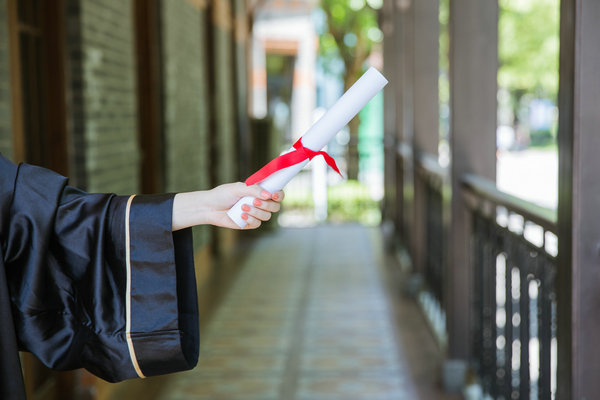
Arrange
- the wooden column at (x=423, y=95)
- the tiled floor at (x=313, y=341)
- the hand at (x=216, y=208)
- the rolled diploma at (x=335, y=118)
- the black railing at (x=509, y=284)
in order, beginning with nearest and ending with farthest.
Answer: the rolled diploma at (x=335, y=118) → the hand at (x=216, y=208) → the black railing at (x=509, y=284) → the tiled floor at (x=313, y=341) → the wooden column at (x=423, y=95)

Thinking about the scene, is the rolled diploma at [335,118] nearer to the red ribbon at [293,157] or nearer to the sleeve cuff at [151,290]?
the red ribbon at [293,157]

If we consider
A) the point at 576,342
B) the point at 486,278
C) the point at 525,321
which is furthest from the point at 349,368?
the point at 576,342

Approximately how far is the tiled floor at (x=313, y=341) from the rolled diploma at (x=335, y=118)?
8.46 ft

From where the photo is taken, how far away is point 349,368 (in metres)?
4.63

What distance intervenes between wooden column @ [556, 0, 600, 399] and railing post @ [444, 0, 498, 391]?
1.76 metres

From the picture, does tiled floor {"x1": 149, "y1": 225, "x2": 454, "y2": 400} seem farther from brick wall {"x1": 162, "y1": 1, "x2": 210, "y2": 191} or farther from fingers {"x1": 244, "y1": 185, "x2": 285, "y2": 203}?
fingers {"x1": 244, "y1": 185, "x2": 285, "y2": 203}

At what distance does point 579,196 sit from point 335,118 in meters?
0.77

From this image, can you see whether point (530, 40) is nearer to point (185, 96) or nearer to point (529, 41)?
point (529, 41)

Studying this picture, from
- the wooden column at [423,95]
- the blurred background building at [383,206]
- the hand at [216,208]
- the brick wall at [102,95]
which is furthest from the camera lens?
the wooden column at [423,95]

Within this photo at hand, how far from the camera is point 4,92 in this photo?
3.22 metres

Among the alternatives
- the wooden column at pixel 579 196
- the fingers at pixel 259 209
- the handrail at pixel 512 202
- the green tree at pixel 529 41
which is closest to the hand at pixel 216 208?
the fingers at pixel 259 209

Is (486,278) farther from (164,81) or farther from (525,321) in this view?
(164,81)

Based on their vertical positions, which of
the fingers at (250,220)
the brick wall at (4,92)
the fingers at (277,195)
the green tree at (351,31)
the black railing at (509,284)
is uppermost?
the green tree at (351,31)

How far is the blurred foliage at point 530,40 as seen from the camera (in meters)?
19.0
